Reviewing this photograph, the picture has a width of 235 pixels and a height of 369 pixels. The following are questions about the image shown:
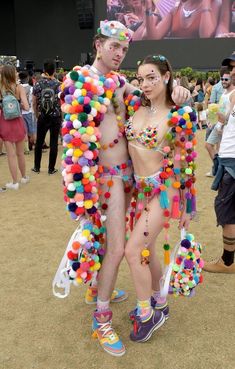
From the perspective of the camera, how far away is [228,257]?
11.3ft

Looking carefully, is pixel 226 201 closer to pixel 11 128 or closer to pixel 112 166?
pixel 112 166

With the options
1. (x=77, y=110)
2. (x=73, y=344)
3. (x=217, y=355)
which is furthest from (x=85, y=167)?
(x=217, y=355)

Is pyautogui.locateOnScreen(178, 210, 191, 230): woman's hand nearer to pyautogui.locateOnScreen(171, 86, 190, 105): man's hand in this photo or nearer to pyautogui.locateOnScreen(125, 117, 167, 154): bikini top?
pyautogui.locateOnScreen(125, 117, 167, 154): bikini top

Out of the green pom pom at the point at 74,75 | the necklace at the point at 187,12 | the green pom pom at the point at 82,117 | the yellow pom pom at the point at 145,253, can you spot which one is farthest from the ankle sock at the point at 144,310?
the necklace at the point at 187,12

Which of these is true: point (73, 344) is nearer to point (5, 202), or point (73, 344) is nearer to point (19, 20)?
point (5, 202)

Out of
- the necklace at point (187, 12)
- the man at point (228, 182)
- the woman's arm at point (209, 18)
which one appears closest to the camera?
the man at point (228, 182)

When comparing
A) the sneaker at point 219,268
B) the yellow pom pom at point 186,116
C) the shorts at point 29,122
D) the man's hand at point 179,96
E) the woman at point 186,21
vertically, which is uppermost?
the woman at point 186,21

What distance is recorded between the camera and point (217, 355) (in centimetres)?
246

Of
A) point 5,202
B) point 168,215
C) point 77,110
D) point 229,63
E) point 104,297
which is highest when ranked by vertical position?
point 229,63

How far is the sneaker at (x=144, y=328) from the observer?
8.41ft

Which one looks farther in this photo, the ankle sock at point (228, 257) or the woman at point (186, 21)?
the woman at point (186, 21)

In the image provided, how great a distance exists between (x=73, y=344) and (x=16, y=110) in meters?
4.00

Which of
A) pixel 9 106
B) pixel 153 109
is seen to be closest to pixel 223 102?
pixel 153 109

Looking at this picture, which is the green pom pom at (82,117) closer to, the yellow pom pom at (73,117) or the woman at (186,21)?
the yellow pom pom at (73,117)
